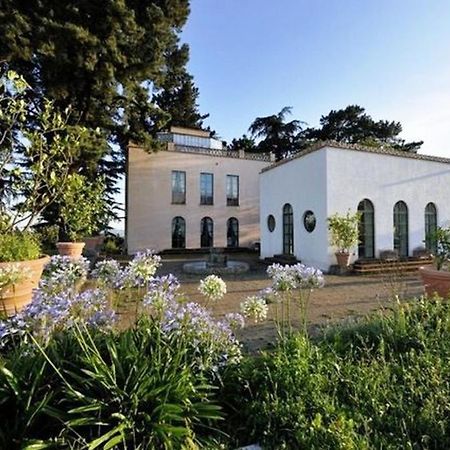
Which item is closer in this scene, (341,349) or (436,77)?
(341,349)

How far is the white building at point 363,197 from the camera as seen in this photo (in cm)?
1127

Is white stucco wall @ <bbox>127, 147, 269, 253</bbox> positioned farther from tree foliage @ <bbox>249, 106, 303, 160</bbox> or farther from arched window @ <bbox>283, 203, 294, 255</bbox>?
tree foliage @ <bbox>249, 106, 303, 160</bbox>

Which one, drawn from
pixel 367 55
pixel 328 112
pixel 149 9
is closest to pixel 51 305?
pixel 367 55

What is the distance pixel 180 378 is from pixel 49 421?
84 cm

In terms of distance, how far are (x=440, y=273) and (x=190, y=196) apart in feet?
56.7

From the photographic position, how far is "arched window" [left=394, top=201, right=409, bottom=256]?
484 inches

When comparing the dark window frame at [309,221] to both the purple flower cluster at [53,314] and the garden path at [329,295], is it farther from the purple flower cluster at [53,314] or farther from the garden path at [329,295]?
the purple flower cluster at [53,314]

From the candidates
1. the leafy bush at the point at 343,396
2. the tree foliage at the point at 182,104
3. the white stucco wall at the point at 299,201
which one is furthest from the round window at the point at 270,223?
the tree foliage at the point at 182,104

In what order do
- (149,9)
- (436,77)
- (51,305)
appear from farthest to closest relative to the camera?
(149,9) < (436,77) < (51,305)

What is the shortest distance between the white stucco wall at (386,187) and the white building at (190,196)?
38.7ft

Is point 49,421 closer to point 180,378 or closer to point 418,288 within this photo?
point 180,378

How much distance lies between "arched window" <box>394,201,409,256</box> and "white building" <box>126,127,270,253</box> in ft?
39.0

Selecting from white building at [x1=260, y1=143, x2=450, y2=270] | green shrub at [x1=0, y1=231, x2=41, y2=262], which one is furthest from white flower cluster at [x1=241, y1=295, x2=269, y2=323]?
white building at [x1=260, y1=143, x2=450, y2=270]

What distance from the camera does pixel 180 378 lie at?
6.82 feet
